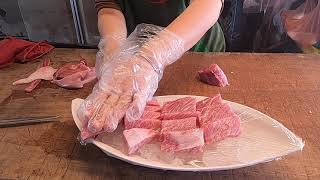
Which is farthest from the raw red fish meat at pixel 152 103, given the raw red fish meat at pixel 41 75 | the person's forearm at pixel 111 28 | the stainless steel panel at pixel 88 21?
the stainless steel panel at pixel 88 21

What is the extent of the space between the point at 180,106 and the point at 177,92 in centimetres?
24

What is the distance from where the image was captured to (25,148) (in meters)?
0.90

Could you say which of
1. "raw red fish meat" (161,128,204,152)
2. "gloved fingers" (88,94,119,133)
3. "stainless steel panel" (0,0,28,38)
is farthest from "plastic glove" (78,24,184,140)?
"stainless steel panel" (0,0,28,38)

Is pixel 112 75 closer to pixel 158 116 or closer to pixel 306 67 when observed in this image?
pixel 158 116

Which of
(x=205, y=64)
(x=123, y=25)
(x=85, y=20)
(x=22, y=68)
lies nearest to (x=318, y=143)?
(x=205, y=64)

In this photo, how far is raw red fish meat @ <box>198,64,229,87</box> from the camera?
1.16 metres

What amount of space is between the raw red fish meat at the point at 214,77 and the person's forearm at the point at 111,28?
1.02ft

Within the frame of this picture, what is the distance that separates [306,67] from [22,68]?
1.09 m

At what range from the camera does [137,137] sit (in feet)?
2.61

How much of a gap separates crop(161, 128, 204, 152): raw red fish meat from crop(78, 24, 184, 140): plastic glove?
10cm

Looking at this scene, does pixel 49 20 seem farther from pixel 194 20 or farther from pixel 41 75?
pixel 194 20

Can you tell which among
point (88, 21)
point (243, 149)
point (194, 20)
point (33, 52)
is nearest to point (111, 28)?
point (194, 20)

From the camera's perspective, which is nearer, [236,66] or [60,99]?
[60,99]

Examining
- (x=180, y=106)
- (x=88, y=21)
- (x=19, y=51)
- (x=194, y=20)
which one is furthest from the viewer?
(x=88, y=21)
